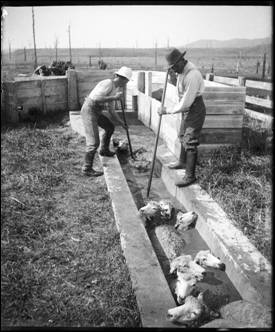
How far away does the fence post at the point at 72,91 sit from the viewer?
11.7 meters

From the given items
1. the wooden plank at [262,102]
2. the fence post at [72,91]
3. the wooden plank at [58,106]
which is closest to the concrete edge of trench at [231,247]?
the wooden plank at [262,102]

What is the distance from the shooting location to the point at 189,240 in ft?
15.5

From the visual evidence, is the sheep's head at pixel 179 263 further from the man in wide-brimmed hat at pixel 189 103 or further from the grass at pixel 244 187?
the man in wide-brimmed hat at pixel 189 103

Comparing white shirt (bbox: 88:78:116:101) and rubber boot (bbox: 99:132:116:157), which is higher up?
white shirt (bbox: 88:78:116:101)

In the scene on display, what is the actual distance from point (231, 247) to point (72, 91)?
30.5 ft

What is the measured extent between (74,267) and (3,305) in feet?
2.91

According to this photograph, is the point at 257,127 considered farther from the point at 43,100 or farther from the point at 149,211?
the point at 43,100

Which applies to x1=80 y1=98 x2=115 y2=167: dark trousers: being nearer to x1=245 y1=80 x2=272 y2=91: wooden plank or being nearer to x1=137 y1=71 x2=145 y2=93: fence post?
x1=245 y1=80 x2=272 y2=91: wooden plank

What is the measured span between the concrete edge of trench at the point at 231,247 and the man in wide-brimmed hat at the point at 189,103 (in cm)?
34

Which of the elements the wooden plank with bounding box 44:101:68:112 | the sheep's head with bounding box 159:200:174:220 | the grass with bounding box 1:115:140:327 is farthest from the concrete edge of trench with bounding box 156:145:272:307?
the wooden plank with bounding box 44:101:68:112

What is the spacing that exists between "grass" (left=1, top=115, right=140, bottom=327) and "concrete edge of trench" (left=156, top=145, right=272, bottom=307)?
→ 113cm

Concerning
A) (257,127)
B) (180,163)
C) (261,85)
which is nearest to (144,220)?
(180,163)

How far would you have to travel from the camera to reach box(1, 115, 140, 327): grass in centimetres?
287

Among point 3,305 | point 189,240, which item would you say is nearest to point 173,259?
point 189,240
